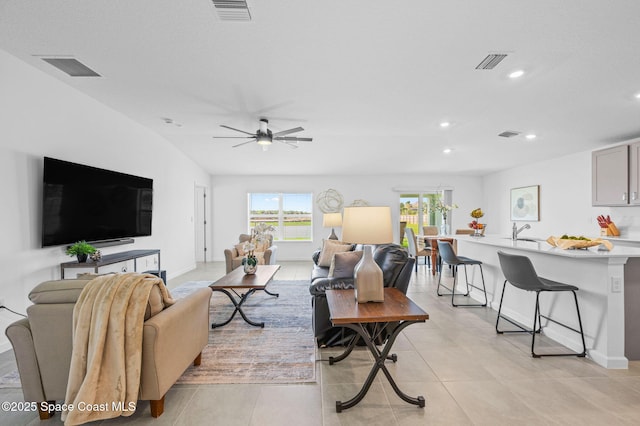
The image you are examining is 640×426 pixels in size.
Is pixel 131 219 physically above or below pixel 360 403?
above

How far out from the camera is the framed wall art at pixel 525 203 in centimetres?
655

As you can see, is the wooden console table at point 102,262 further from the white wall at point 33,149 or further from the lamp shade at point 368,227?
the lamp shade at point 368,227

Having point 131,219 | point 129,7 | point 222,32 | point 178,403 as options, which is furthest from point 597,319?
point 131,219

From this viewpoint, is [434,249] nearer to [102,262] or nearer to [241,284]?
[241,284]

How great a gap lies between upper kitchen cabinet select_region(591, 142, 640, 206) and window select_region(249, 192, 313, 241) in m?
5.81

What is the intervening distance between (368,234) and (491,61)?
2119 mm

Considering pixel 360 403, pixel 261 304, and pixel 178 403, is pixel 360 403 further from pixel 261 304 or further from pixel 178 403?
pixel 261 304

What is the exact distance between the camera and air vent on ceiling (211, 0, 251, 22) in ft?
6.72

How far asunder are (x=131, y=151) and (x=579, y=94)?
600 cm

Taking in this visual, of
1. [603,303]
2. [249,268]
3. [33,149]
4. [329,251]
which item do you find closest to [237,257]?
[249,268]

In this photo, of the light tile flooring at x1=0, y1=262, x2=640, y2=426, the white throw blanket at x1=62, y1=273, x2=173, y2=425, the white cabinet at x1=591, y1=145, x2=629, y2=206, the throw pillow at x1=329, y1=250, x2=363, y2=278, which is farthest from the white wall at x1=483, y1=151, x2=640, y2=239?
the white throw blanket at x1=62, y1=273, x2=173, y2=425

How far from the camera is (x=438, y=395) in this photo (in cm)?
213

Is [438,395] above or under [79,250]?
under

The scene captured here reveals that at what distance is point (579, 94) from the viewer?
3.57 metres
